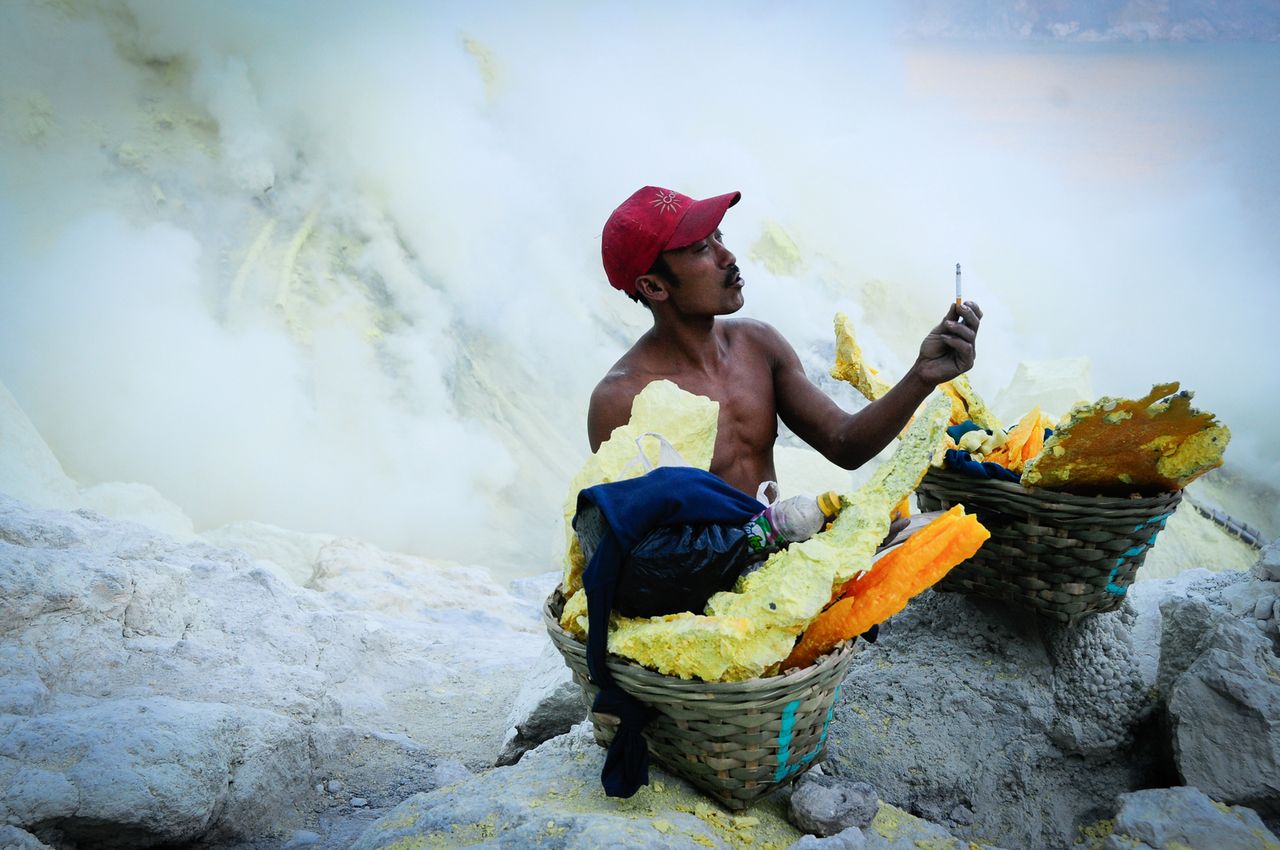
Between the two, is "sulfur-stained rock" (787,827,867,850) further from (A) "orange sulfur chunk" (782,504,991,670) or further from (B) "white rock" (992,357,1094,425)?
(B) "white rock" (992,357,1094,425)

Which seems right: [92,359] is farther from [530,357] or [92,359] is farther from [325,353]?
Result: [530,357]

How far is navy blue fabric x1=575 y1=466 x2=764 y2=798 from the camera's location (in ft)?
4.34

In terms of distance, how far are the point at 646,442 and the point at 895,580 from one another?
1.61 ft

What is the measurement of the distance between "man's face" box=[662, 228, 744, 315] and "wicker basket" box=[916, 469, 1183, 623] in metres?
0.58

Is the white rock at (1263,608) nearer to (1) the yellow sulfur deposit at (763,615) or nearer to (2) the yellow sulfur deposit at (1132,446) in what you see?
(2) the yellow sulfur deposit at (1132,446)

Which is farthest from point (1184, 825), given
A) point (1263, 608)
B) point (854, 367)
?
point (854, 367)

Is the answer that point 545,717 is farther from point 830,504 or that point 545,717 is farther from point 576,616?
point 830,504

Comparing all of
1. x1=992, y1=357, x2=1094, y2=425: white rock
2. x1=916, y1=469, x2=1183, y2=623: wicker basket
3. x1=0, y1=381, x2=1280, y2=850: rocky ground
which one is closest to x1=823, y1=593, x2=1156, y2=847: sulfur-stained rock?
x1=0, y1=381, x2=1280, y2=850: rocky ground

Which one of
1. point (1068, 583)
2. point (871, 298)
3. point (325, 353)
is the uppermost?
point (871, 298)

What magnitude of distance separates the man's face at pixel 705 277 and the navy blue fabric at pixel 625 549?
657 mm

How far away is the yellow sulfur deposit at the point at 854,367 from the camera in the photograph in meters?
2.00

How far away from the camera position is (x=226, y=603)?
2385mm

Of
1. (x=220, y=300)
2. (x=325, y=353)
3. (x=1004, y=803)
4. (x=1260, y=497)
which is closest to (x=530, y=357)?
(x=325, y=353)

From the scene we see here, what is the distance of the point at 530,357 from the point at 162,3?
3.24 meters
